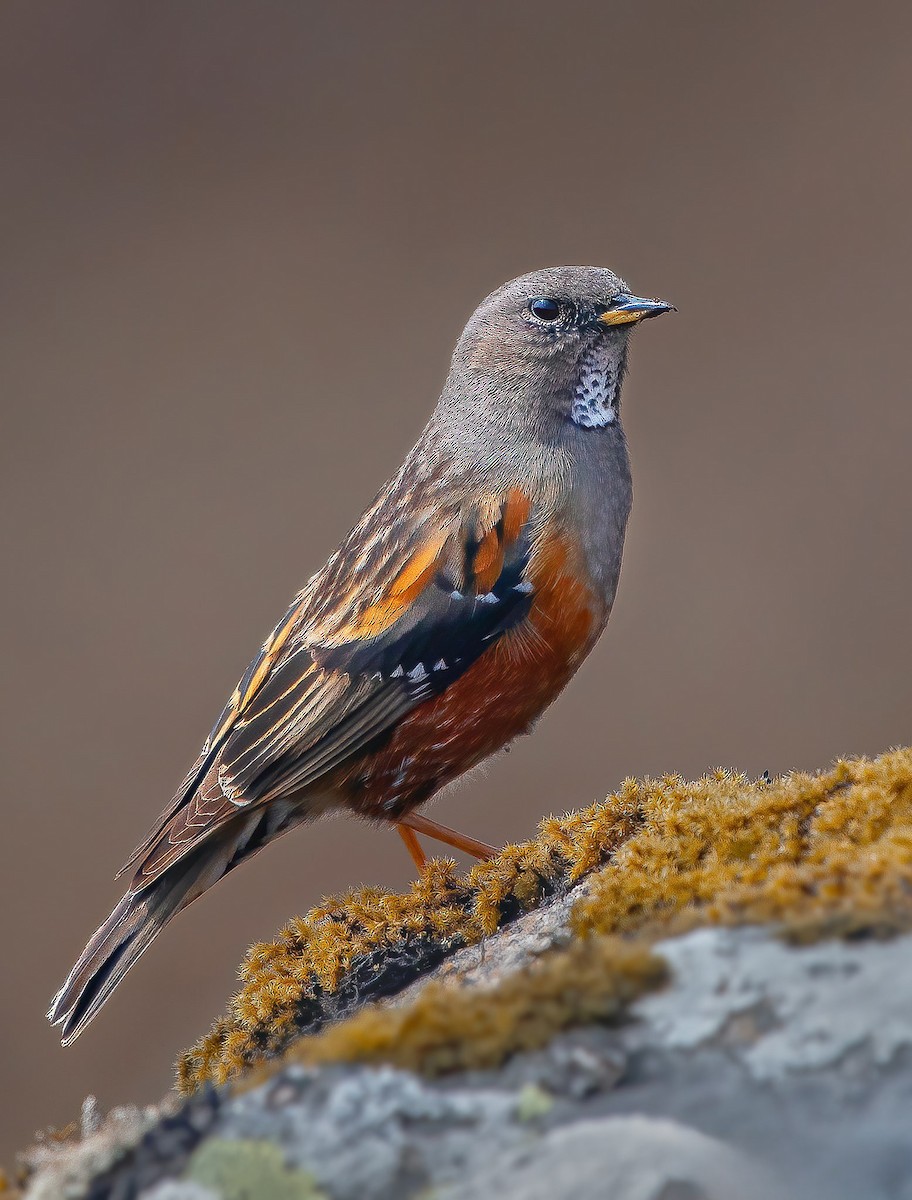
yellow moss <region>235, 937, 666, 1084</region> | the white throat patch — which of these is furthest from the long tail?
yellow moss <region>235, 937, 666, 1084</region>

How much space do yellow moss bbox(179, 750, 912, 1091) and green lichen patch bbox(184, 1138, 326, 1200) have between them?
18 cm

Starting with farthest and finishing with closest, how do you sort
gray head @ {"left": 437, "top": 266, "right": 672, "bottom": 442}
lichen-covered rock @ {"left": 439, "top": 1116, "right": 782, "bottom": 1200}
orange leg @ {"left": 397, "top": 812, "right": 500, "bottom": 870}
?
1. gray head @ {"left": 437, "top": 266, "right": 672, "bottom": 442}
2. orange leg @ {"left": 397, "top": 812, "right": 500, "bottom": 870}
3. lichen-covered rock @ {"left": 439, "top": 1116, "right": 782, "bottom": 1200}

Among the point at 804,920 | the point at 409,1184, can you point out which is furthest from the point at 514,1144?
the point at 804,920

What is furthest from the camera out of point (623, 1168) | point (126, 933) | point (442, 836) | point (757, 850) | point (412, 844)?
point (412, 844)

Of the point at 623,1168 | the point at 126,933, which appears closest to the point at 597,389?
the point at 126,933

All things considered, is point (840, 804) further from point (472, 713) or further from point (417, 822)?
point (417, 822)

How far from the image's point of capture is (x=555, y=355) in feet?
18.1

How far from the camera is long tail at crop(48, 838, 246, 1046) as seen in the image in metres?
4.45

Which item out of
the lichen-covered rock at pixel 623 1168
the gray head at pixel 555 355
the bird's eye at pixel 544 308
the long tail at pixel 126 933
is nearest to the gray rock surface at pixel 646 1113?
the lichen-covered rock at pixel 623 1168

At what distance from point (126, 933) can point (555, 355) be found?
3.14 meters

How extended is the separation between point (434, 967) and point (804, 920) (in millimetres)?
1823

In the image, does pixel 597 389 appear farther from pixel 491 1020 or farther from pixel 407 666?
pixel 491 1020

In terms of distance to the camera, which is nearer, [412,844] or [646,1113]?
[646,1113]

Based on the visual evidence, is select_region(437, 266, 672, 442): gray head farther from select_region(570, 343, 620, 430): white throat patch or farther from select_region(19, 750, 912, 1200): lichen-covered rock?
select_region(19, 750, 912, 1200): lichen-covered rock
